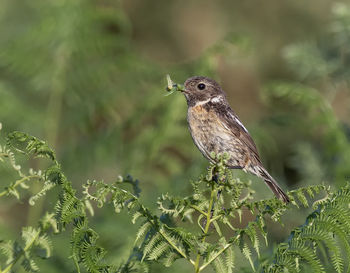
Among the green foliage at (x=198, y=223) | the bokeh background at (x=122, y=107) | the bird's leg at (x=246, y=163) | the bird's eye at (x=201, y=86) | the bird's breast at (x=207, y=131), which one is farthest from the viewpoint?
the bokeh background at (x=122, y=107)

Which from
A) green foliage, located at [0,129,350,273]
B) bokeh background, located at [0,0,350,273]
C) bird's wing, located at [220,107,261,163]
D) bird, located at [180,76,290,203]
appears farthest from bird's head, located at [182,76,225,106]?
green foliage, located at [0,129,350,273]

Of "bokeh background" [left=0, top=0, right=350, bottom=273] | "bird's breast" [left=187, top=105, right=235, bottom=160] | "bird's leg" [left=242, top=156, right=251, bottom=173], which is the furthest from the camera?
"bokeh background" [left=0, top=0, right=350, bottom=273]

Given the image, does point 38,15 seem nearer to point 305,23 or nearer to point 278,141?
point 278,141

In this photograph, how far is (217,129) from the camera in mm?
4840

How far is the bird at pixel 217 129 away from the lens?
4.75 meters

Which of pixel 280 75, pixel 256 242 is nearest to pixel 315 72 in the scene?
pixel 280 75

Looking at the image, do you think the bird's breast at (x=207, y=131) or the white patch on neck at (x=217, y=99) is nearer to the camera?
the bird's breast at (x=207, y=131)

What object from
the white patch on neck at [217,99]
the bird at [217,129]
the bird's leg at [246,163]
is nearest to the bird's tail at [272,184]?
the bird at [217,129]

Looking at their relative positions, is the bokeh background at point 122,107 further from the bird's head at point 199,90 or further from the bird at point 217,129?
the bird's head at point 199,90

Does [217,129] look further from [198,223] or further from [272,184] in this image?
[198,223]

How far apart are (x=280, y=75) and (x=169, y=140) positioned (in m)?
3.60

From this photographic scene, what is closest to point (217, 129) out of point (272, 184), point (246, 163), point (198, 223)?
point (246, 163)

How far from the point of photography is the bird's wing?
490 cm

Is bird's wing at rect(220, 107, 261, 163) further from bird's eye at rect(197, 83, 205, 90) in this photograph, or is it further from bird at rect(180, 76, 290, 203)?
bird's eye at rect(197, 83, 205, 90)
